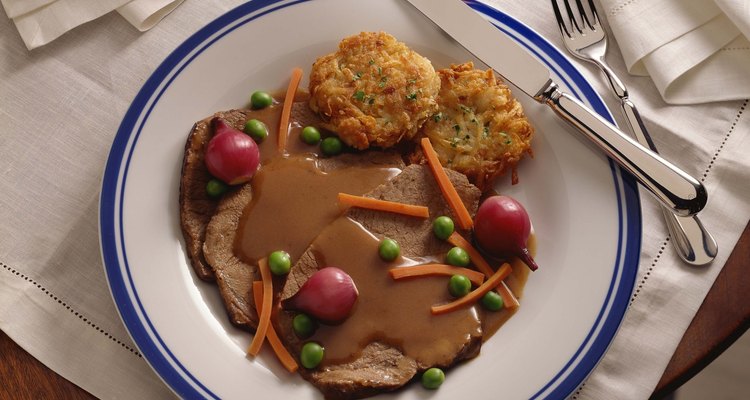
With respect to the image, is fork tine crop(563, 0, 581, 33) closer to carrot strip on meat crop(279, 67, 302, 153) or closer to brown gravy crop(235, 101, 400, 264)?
brown gravy crop(235, 101, 400, 264)

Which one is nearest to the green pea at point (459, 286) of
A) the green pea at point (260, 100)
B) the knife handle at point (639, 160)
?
the knife handle at point (639, 160)

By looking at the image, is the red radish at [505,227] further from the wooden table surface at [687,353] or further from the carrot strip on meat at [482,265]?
the wooden table surface at [687,353]

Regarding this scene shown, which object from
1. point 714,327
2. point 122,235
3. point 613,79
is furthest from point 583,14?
point 122,235

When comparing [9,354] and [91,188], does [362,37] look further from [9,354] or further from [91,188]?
[9,354]

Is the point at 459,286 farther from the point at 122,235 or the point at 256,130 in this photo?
the point at 122,235

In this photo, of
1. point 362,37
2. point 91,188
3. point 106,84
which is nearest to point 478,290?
point 362,37

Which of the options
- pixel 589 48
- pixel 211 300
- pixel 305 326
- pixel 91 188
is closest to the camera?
pixel 305 326

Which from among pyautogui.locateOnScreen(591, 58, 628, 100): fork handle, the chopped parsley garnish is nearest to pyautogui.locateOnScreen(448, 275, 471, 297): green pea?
the chopped parsley garnish
